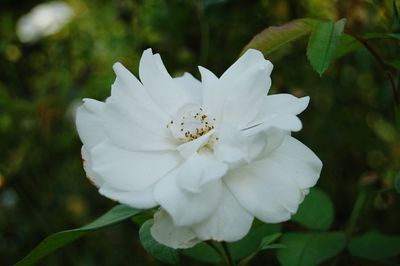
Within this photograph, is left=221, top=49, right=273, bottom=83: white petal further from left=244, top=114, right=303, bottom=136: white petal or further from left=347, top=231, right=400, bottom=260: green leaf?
left=347, top=231, right=400, bottom=260: green leaf

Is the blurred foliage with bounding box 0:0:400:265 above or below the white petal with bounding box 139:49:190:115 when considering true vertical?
below

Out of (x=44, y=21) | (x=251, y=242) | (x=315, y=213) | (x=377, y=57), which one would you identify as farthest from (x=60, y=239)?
(x=44, y=21)

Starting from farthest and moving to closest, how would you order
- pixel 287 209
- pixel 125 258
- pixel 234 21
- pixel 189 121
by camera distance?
A: pixel 125 258
pixel 234 21
pixel 189 121
pixel 287 209

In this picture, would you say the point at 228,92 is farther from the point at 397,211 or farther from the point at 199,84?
the point at 397,211

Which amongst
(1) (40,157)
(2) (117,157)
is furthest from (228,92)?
(1) (40,157)

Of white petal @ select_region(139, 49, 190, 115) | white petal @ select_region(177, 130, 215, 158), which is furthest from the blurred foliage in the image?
white petal @ select_region(177, 130, 215, 158)
